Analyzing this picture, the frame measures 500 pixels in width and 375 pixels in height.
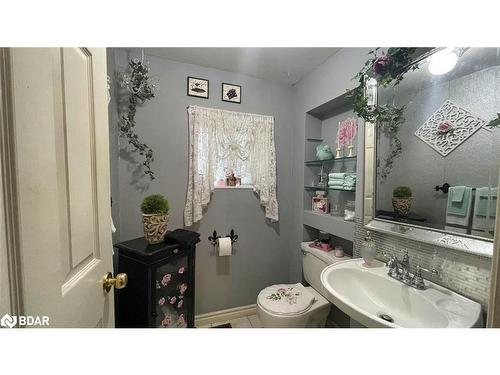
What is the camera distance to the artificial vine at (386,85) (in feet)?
2.93

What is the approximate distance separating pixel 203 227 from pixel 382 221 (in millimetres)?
1281

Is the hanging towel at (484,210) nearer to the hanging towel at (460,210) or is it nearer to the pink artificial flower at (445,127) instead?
the hanging towel at (460,210)

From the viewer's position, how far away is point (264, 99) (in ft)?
5.43

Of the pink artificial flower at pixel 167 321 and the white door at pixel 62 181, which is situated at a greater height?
the white door at pixel 62 181

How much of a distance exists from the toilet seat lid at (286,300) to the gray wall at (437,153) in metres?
0.77

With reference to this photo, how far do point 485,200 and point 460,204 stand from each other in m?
0.07

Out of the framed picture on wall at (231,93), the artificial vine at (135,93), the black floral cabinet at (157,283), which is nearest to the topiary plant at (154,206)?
the black floral cabinet at (157,283)

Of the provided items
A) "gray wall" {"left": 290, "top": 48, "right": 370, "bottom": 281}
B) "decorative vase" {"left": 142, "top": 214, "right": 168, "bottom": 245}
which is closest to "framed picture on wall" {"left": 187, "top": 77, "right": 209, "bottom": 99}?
"gray wall" {"left": 290, "top": 48, "right": 370, "bottom": 281}

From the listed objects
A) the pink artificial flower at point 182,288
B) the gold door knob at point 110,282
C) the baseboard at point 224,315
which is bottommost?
the baseboard at point 224,315

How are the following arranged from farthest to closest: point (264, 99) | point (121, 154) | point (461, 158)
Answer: point (264, 99) → point (121, 154) → point (461, 158)
